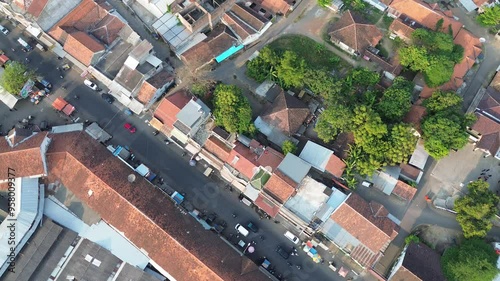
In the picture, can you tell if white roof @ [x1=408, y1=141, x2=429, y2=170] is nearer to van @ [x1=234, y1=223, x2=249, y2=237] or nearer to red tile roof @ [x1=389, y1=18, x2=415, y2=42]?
red tile roof @ [x1=389, y1=18, x2=415, y2=42]

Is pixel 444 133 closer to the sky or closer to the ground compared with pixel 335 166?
closer to the sky

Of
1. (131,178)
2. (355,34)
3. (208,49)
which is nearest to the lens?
(131,178)

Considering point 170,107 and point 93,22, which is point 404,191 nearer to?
point 170,107

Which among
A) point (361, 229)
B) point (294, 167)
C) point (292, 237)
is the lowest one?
point (292, 237)

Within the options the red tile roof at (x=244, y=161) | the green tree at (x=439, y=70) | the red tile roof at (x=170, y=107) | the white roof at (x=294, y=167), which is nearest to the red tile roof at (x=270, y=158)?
the red tile roof at (x=244, y=161)

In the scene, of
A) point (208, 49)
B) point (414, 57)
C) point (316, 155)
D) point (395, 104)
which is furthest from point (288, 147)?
point (414, 57)

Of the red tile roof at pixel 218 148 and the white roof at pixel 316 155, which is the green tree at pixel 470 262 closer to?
the white roof at pixel 316 155

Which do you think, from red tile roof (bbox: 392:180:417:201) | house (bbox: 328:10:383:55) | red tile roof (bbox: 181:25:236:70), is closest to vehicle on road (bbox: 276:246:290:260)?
red tile roof (bbox: 392:180:417:201)
